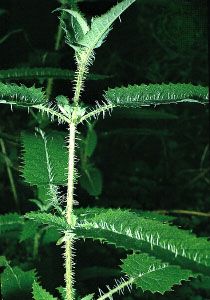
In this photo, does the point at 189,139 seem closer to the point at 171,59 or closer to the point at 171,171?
the point at 171,171

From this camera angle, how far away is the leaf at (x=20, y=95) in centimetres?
77

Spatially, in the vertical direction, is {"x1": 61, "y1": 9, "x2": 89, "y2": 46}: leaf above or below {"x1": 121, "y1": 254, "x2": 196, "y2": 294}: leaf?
above

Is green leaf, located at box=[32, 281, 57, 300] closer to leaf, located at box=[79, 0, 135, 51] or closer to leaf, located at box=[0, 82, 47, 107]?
leaf, located at box=[0, 82, 47, 107]

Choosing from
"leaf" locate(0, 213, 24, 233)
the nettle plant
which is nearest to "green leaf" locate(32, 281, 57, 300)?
the nettle plant

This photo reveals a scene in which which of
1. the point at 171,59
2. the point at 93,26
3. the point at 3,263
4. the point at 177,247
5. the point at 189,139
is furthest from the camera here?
the point at 171,59

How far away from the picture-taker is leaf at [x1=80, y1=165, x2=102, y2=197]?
181cm

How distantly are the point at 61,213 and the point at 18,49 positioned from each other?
188 cm

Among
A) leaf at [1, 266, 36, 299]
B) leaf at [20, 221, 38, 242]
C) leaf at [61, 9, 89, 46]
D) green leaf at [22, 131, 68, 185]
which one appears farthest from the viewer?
leaf at [20, 221, 38, 242]

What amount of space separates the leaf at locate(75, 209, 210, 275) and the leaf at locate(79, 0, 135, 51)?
0.83 feet

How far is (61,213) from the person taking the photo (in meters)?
0.87

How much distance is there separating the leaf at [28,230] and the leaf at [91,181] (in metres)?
0.46

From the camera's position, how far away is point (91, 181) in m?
1.85

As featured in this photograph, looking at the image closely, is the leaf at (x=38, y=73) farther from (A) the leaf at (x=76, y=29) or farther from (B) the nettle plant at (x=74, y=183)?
(A) the leaf at (x=76, y=29)

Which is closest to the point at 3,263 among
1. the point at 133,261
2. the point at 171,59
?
the point at 133,261
